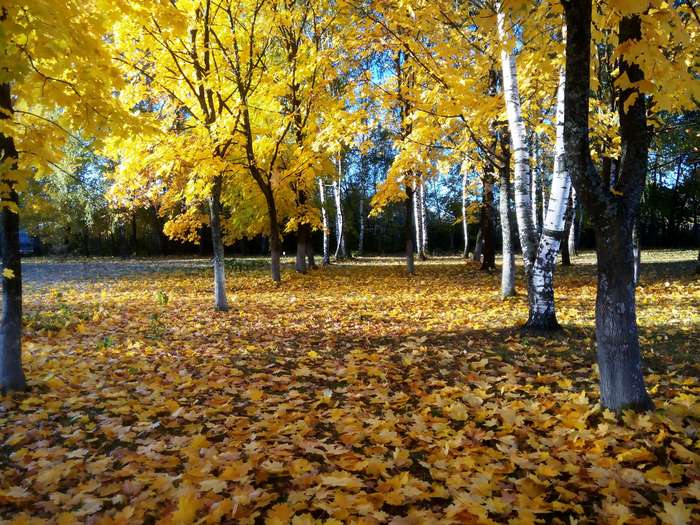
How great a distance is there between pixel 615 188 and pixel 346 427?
280 centimetres

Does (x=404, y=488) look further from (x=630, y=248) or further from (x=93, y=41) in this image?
(x=93, y=41)

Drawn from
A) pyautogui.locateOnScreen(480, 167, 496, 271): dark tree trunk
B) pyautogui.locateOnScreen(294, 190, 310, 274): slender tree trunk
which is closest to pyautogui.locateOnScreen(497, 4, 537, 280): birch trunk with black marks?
pyautogui.locateOnScreen(480, 167, 496, 271): dark tree trunk

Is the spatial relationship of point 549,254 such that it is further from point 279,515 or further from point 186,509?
point 186,509

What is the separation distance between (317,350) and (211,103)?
6.26 metres

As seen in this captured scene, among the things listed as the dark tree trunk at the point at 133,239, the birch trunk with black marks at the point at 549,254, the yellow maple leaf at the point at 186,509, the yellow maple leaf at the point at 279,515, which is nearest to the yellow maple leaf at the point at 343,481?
the yellow maple leaf at the point at 279,515

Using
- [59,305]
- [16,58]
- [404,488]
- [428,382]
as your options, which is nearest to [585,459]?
[404,488]

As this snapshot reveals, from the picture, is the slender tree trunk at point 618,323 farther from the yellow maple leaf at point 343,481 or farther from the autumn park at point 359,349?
the yellow maple leaf at point 343,481

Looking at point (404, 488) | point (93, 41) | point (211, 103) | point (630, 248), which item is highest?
point (211, 103)

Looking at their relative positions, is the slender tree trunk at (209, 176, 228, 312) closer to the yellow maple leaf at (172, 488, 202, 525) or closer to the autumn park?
the autumn park

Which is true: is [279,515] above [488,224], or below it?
below

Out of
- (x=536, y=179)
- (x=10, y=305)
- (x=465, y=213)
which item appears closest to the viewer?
(x=10, y=305)

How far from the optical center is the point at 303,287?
13344 millimetres

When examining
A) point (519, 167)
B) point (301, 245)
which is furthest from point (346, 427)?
point (301, 245)

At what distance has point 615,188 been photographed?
133 inches
